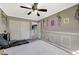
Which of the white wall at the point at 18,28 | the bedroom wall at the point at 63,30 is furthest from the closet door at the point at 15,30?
the bedroom wall at the point at 63,30

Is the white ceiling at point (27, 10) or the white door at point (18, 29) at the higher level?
the white ceiling at point (27, 10)

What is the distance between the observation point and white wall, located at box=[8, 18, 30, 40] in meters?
1.58

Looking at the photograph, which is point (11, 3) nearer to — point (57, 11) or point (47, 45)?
point (57, 11)

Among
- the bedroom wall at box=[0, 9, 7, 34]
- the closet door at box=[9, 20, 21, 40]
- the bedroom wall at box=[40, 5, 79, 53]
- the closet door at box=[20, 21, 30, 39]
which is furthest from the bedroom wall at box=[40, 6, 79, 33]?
the bedroom wall at box=[0, 9, 7, 34]

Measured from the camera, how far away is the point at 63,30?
1.61 meters

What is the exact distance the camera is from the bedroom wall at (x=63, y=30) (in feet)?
5.18

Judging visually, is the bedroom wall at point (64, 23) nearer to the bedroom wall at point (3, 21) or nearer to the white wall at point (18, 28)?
the white wall at point (18, 28)

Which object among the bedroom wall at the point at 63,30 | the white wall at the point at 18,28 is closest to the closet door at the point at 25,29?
the white wall at the point at 18,28

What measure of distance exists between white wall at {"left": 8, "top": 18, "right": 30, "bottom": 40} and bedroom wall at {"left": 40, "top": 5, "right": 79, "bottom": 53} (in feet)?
0.85

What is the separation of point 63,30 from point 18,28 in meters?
0.67

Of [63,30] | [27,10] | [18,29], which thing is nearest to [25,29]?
[18,29]

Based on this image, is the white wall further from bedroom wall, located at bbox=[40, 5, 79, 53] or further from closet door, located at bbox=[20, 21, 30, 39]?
bedroom wall, located at bbox=[40, 5, 79, 53]

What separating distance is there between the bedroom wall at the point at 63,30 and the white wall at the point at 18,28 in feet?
0.85
